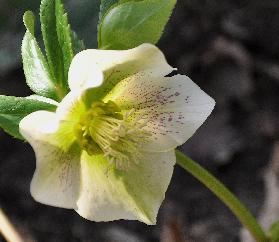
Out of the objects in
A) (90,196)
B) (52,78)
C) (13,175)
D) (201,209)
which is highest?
(52,78)

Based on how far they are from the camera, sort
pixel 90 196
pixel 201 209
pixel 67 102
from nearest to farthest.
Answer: pixel 67 102 < pixel 90 196 < pixel 201 209

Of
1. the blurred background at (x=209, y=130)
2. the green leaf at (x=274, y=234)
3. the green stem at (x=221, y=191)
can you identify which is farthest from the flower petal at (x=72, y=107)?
the blurred background at (x=209, y=130)

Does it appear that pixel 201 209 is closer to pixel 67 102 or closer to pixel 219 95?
pixel 219 95

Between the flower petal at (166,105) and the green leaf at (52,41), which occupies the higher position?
the green leaf at (52,41)

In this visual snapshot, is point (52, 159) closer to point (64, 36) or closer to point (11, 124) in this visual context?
point (11, 124)

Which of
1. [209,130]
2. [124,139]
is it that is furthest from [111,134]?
[209,130]

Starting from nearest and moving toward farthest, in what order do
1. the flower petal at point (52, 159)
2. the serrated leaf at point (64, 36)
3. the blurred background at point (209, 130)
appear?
the flower petal at point (52, 159) < the serrated leaf at point (64, 36) < the blurred background at point (209, 130)

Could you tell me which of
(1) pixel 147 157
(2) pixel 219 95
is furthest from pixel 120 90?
(2) pixel 219 95

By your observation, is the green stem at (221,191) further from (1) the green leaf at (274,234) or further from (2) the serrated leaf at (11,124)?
(2) the serrated leaf at (11,124)
